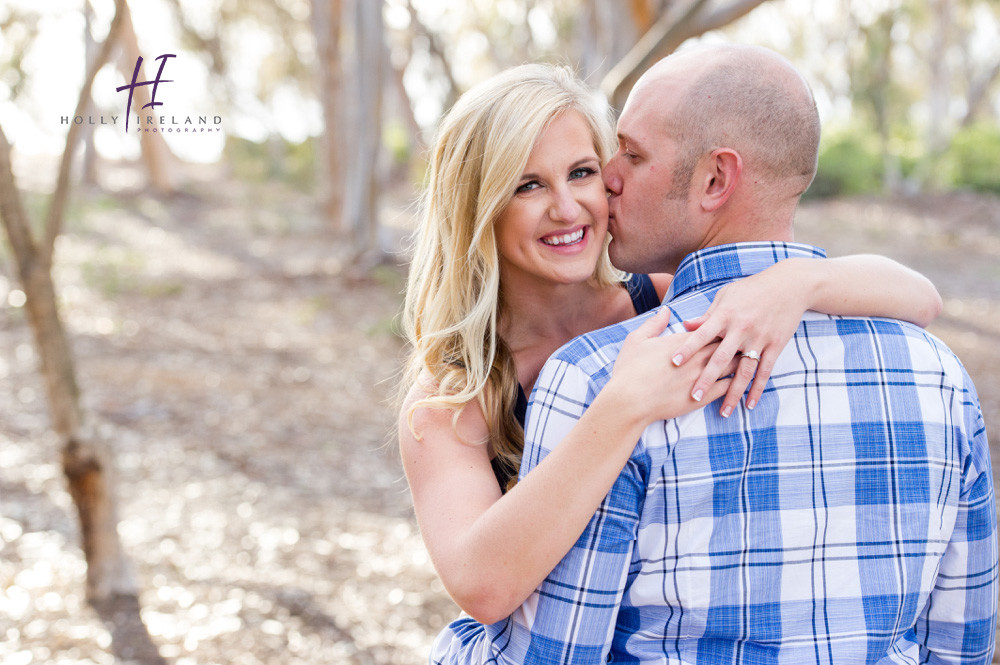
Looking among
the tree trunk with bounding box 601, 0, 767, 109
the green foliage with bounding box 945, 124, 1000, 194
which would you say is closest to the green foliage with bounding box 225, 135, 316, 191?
the green foliage with bounding box 945, 124, 1000, 194

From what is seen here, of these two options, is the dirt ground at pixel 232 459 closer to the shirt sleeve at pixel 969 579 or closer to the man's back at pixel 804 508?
the shirt sleeve at pixel 969 579

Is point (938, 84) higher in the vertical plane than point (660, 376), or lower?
higher

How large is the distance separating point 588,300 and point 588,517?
1.09 m

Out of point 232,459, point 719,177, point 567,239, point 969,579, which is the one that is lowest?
point 232,459

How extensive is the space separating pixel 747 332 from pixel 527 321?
3.02ft

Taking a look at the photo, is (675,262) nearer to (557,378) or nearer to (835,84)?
(557,378)

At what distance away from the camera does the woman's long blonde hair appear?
1979 millimetres

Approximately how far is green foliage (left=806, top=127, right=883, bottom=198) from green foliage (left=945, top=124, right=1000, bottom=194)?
1.41 metres

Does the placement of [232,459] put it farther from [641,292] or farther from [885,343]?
[885,343]

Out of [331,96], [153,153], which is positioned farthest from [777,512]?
[153,153]

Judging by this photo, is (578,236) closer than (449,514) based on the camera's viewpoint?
No

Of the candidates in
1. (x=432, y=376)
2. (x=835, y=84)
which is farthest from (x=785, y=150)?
(x=835, y=84)

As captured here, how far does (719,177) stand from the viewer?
5.49 ft

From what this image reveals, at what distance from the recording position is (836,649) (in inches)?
57.8
